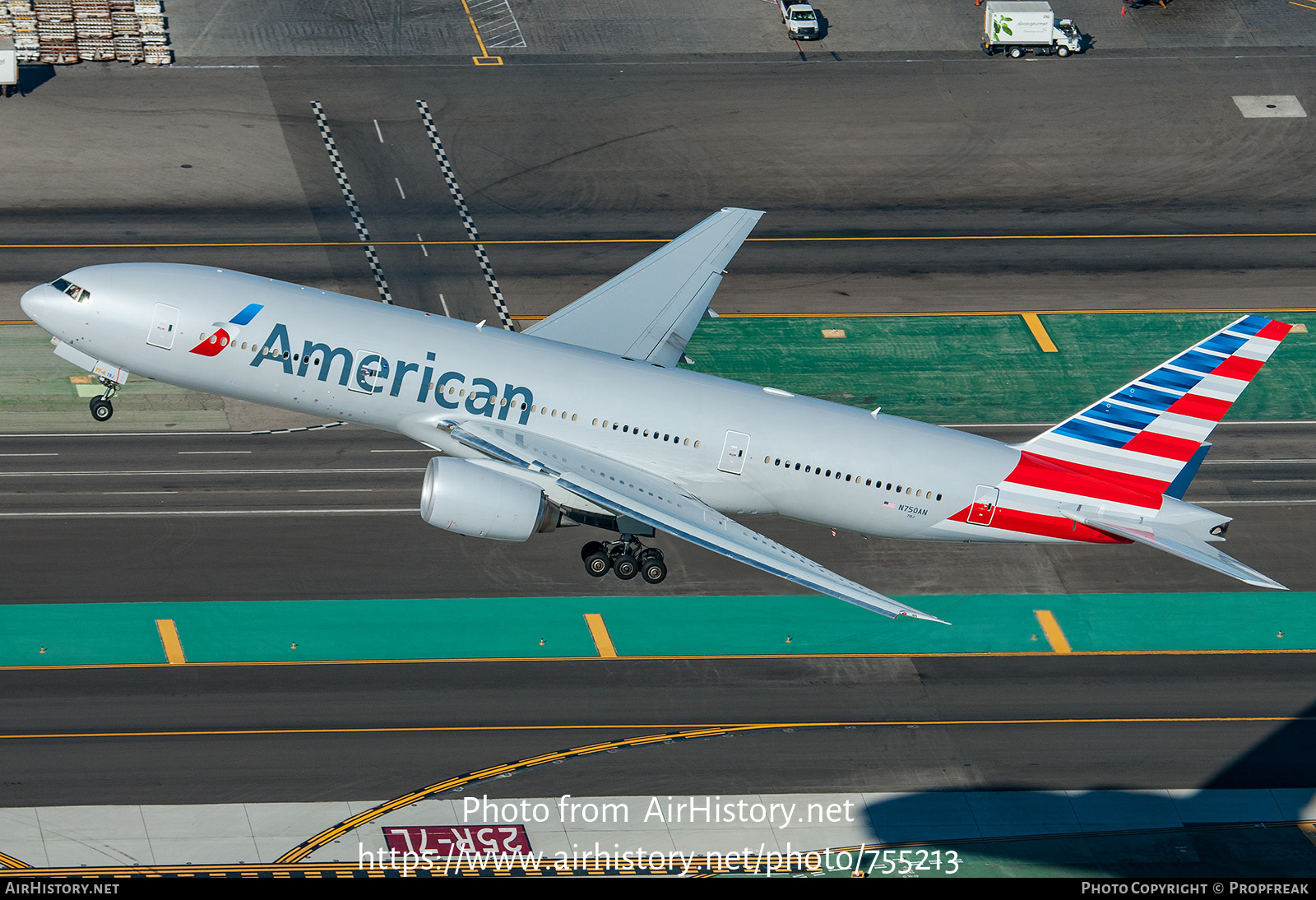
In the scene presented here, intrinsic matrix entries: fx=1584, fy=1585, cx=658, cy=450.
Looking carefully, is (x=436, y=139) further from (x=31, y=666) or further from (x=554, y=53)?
(x=31, y=666)

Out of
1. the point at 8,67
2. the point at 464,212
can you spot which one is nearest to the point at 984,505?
the point at 464,212

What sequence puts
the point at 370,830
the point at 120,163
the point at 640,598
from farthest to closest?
1. the point at 120,163
2. the point at 640,598
3. the point at 370,830

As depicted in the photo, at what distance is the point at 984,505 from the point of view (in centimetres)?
5531

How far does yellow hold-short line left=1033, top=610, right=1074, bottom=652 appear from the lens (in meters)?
59.1

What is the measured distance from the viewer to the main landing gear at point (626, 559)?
57.5m

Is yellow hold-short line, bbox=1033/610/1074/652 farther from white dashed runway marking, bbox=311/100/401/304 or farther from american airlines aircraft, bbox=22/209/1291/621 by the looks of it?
white dashed runway marking, bbox=311/100/401/304

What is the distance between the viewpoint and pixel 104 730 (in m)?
53.5

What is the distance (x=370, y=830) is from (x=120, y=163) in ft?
145

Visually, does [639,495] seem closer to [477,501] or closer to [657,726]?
[477,501]

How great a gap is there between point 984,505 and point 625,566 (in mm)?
12975

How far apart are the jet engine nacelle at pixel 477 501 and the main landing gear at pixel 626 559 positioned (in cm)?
415

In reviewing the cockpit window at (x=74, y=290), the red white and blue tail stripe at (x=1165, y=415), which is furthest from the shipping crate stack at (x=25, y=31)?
the red white and blue tail stripe at (x=1165, y=415)
